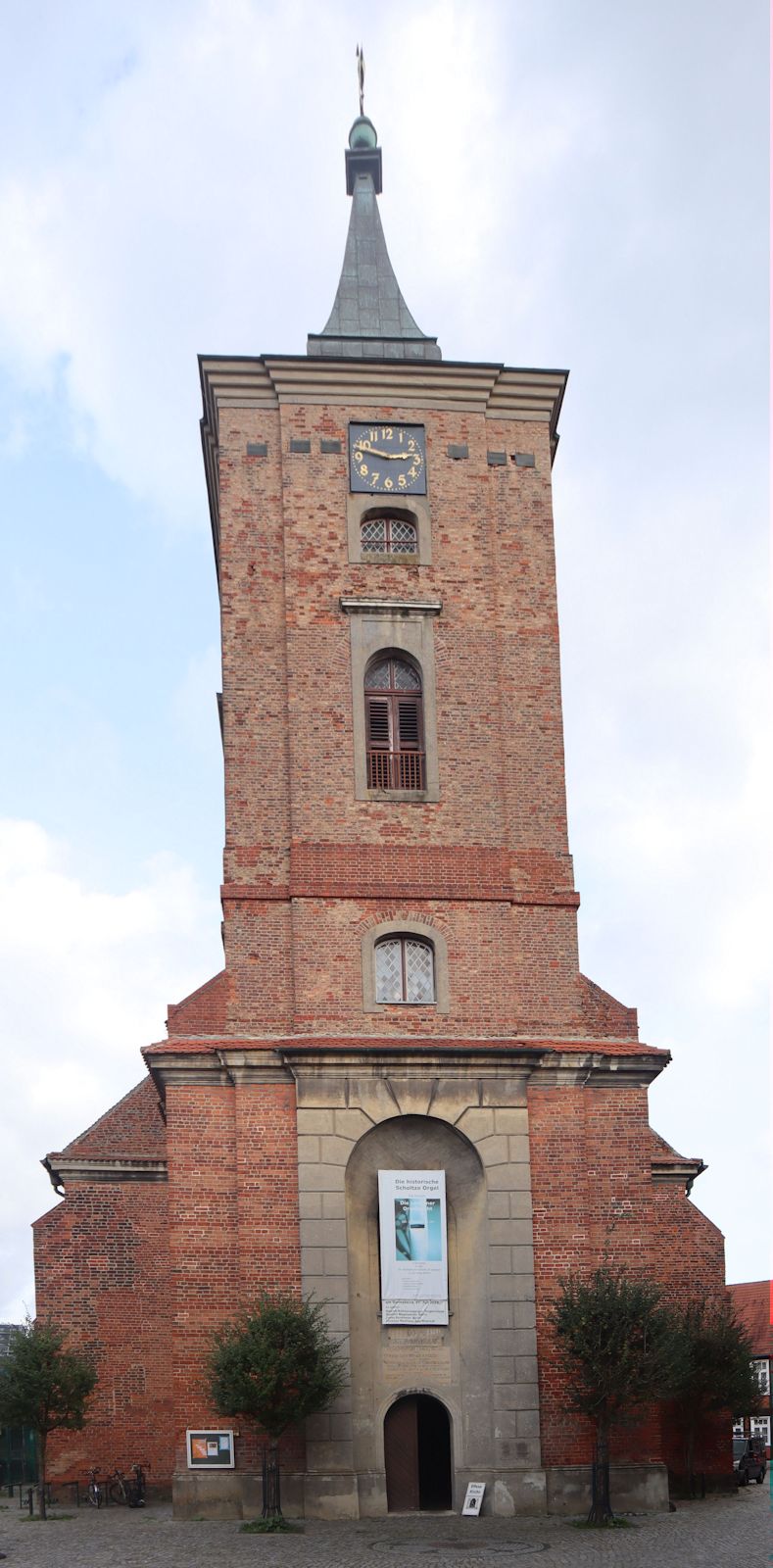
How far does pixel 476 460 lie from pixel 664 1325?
14.3m

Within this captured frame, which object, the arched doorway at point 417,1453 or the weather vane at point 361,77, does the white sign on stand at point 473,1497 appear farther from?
the weather vane at point 361,77

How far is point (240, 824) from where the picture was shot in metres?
28.2

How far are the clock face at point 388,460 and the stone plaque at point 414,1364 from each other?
13567 millimetres

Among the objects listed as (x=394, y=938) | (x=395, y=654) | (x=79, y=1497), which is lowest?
(x=79, y=1497)

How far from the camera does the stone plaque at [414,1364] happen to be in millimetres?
25719

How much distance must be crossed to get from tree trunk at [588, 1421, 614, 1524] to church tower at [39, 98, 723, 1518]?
765 millimetres

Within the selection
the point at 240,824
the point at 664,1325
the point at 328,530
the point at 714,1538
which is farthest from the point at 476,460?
the point at 714,1538

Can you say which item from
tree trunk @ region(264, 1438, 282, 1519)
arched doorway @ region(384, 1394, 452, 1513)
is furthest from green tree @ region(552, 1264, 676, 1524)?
→ tree trunk @ region(264, 1438, 282, 1519)

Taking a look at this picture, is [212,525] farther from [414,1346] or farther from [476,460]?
[414,1346]

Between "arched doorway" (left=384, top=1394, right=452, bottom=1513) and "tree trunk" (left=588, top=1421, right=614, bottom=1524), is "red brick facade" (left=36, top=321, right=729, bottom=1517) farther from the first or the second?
"arched doorway" (left=384, top=1394, right=452, bottom=1513)

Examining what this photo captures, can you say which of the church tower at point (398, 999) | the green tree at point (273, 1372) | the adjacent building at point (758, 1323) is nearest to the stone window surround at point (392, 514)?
the church tower at point (398, 999)

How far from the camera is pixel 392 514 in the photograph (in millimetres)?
30297

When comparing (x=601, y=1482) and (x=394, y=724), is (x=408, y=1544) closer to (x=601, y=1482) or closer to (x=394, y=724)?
(x=601, y=1482)

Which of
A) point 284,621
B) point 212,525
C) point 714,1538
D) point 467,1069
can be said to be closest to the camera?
point 714,1538
